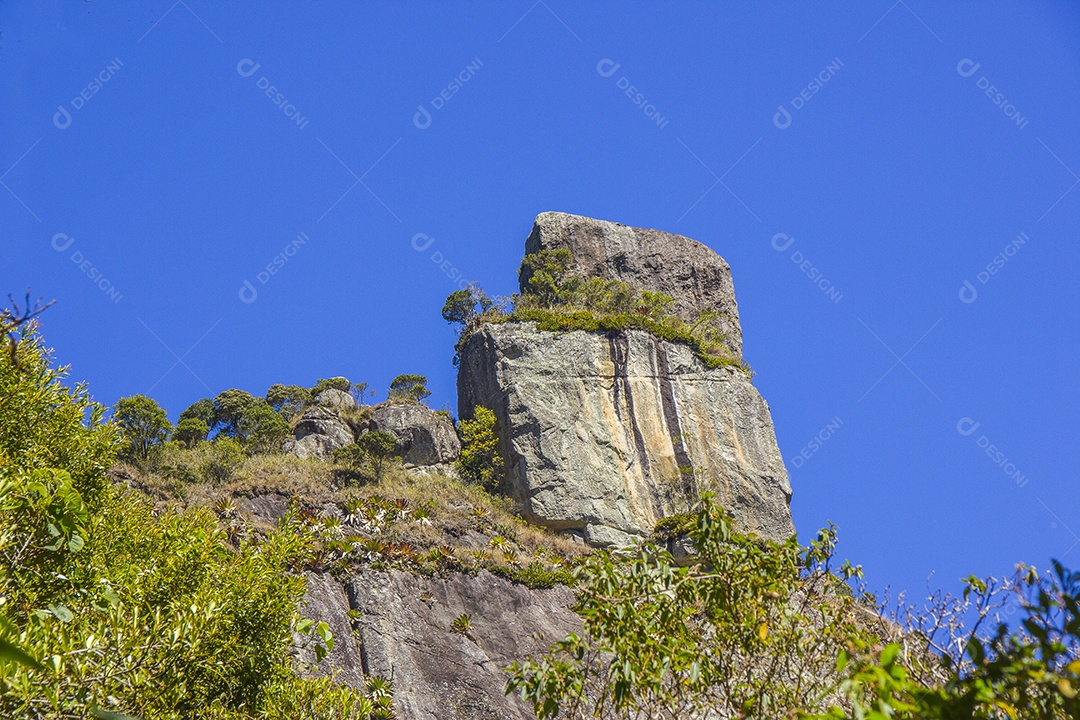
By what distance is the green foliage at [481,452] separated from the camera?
36.4 m

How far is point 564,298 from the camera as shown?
4219 cm

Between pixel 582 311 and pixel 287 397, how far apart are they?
62.8 feet

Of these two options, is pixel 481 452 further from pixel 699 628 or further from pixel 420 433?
pixel 699 628

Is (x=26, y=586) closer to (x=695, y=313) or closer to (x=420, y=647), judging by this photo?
(x=420, y=647)

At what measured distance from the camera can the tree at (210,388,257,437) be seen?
149 ft

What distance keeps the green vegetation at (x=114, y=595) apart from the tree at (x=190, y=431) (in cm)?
3240

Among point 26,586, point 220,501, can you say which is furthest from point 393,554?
point 26,586

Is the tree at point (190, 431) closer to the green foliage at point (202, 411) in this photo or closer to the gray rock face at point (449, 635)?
the green foliage at point (202, 411)

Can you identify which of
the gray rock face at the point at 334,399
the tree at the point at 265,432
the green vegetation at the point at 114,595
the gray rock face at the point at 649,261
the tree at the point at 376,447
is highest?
the gray rock face at the point at 649,261

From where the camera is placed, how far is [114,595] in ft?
24.1

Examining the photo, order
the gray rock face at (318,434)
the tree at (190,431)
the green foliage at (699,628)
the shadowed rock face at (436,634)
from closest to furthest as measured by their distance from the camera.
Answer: the green foliage at (699,628) → the shadowed rock face at (436,634) → the gray rock face at (318,434) → the tree at (190,431)

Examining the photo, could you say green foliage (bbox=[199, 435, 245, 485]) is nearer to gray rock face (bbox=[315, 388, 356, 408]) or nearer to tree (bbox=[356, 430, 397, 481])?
tree (bbox=[356, 430, 397, 481])

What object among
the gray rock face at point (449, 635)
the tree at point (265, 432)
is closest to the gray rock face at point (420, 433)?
the tree at point (265, 432)

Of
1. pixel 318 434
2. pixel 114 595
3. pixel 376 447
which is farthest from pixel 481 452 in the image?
pixel 114 595
